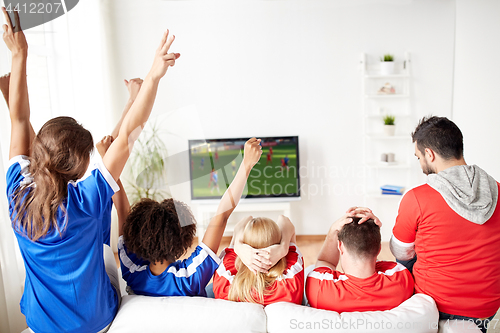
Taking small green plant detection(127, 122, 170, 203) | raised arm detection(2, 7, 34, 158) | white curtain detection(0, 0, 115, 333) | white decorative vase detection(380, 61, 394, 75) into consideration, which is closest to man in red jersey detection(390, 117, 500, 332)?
small green plant detection(127, 122, 170, 203)

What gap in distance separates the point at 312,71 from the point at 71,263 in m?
2.56

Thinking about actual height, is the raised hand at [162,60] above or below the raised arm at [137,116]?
above

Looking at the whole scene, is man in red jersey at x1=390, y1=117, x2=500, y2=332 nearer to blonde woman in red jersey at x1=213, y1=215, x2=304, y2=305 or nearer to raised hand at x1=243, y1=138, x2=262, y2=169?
blonde woman in red jersey at x1=213, y1=215, x2=304, y2=305

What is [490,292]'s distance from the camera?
3.37ft

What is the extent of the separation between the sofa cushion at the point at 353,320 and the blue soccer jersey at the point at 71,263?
0.48 meters

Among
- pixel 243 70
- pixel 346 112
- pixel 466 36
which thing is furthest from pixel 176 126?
pixel 466 36

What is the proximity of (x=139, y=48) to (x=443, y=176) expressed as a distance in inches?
Answer: 68.1

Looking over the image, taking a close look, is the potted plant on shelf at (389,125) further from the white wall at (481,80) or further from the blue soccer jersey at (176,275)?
the blue soccer jersey at (176,275)

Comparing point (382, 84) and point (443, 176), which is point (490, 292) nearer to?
point (443, 176)

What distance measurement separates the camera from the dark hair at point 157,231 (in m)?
0.99

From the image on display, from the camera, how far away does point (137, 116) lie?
0.83 metres

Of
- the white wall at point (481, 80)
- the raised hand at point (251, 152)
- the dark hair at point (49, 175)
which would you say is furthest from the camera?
the white wall at point (481, 80)

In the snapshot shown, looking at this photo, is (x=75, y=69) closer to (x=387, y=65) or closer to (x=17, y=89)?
(x=17, y=89)

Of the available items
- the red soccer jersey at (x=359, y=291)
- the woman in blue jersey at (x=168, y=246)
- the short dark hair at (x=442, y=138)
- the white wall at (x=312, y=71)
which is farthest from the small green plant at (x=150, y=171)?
the white wall at (x=312, y=71)
